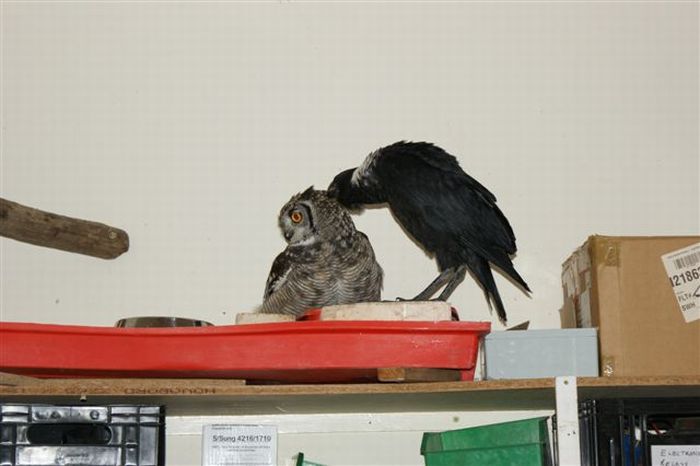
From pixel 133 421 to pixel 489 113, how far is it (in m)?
1.10

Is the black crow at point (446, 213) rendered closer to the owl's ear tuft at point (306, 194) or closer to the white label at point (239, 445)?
the owl's ear tuft at point (306, 194)

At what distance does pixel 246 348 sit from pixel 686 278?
0.77 m

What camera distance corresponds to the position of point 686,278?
1616mm

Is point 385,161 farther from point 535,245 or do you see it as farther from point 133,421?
point 133,421

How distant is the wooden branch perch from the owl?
37 cm

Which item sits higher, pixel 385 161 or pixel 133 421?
pixel 385 161

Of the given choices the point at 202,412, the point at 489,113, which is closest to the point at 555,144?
the point at 489,113

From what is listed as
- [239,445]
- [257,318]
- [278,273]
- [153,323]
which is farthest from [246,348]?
[239,445]

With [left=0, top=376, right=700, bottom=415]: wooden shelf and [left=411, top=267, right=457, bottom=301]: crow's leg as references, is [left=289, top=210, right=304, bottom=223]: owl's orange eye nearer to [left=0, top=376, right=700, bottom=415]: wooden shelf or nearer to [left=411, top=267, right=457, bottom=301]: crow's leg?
[left=411, top=267, right=457, bottom=301]: crow's leg

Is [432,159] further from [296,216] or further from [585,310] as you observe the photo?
[585,310]

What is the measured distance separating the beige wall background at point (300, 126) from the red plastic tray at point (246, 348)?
493 millimetres

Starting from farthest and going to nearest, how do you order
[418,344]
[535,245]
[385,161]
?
[535,245] < [385,161] < [418,344]

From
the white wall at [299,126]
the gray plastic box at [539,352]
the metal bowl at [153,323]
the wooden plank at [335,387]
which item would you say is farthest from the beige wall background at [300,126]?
the wooden plank at [335,387]

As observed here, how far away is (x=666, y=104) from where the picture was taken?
219 cm
